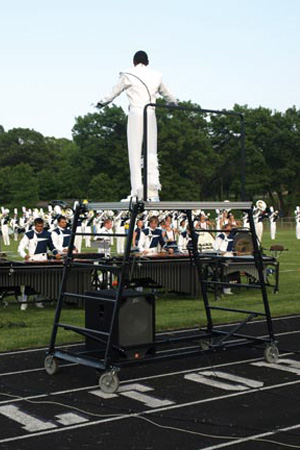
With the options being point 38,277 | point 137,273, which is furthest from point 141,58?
point 137,273

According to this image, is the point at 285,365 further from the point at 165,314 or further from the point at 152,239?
the point at 152,239

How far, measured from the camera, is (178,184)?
59000 millimetres

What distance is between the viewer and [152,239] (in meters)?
16.6

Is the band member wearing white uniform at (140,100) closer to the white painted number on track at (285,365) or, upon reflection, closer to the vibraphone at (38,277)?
the vibraphone at (38,277)

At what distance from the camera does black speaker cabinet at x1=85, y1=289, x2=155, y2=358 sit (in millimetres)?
7512

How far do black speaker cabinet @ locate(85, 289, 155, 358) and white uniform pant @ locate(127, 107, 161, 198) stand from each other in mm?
2902

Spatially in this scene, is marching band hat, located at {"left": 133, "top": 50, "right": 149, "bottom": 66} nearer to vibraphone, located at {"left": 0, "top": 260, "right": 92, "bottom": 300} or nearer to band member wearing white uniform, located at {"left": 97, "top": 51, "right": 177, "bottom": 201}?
band member wearing white uniform, located at {"left": 97, "top": 51, "right": 177, "bottom": 201}

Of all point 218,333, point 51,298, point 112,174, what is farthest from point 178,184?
point 218,333

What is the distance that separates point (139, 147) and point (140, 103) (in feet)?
2.07

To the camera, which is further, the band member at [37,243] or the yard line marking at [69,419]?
the band member at [37,243]

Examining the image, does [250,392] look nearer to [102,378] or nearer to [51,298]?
[102,378]

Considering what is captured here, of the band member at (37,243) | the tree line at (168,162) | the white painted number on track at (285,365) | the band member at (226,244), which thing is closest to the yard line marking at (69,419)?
the white painted number on track at (285,365)

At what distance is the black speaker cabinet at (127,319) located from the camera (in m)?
7.51

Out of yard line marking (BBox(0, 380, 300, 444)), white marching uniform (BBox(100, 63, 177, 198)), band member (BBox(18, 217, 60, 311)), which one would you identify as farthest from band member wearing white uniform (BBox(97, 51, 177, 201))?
yard line marking (BBox(0, 380, 300, 444))
